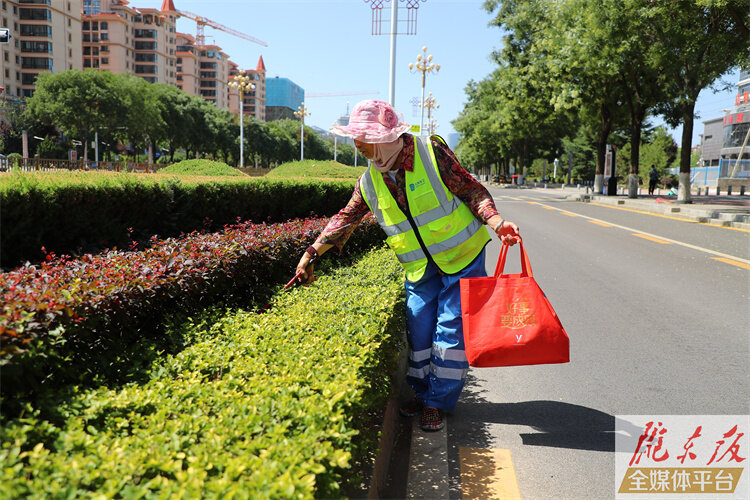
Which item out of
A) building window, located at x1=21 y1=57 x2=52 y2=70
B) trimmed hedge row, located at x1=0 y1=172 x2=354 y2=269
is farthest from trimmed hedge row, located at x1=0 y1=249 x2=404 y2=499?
building window, located at x1=21 y1=57 x2=52 y2=70

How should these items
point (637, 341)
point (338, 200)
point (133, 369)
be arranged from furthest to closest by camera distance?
point (338, 200)
point (637, 341)
point (133, 369)

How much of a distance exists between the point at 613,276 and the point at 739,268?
2.20m

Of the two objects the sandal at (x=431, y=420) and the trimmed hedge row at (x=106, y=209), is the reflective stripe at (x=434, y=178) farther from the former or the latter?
the trimmed hedge row at (x=106, y=209)

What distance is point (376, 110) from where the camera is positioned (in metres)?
3.38

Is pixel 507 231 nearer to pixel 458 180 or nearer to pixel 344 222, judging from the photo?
pixel 458 180

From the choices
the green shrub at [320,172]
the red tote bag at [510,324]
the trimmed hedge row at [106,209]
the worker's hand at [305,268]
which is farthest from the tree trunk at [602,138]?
the red tote bag at [510,324]

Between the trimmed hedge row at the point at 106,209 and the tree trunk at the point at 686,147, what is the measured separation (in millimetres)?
19092

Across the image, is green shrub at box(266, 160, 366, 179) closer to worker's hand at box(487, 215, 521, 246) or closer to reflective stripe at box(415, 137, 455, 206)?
reflective stripe at box(415, 137, 455, 206)

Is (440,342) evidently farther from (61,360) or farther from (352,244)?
(352,244)

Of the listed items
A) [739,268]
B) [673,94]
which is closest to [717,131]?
[673,94]

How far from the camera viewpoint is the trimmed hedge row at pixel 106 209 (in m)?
4.91

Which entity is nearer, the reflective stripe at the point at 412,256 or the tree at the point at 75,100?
the reflective stripe at the point at 412,256

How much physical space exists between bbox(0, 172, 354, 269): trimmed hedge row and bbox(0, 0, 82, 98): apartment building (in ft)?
292

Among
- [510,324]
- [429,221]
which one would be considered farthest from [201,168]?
[510,324]
